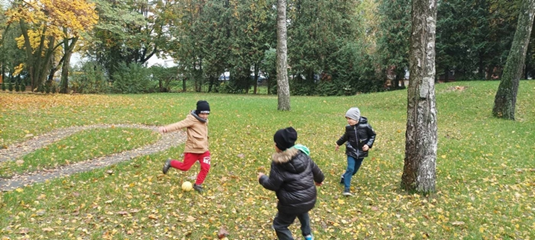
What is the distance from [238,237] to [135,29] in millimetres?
35423

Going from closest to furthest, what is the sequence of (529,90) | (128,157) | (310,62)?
(128,157) → (529,90) → (310,62)

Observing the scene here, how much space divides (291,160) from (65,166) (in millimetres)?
6011

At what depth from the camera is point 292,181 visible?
375 centimetres

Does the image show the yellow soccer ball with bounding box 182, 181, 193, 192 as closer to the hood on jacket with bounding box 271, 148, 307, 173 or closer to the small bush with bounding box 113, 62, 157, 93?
the hood on jacket with bounding box 271, 148, 307, 173

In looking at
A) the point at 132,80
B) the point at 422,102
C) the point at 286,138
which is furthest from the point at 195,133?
the point at 132,80

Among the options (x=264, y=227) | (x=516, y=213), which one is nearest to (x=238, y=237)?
(x=264, y=227)

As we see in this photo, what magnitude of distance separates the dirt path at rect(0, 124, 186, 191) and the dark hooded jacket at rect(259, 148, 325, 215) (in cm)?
517

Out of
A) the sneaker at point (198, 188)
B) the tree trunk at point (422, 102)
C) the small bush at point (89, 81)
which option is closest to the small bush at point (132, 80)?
the small bush at point (89, 81)

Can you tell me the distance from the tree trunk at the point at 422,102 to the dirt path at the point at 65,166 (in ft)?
20.7

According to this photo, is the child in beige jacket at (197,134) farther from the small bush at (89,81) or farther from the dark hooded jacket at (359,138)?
the small bush at (89,81)

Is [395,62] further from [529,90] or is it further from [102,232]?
[102,232]

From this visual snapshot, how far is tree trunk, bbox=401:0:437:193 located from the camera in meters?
5.83

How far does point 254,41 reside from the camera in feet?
105

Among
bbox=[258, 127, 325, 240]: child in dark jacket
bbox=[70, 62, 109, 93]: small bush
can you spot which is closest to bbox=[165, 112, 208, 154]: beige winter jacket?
bbox=[258, 127, 325, 240]: child in dark jacket
